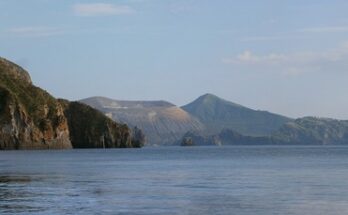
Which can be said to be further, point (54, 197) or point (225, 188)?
point (225, 188)

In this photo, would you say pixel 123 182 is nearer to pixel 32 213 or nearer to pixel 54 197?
pixel 54 197

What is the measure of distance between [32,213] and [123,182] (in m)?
32.6

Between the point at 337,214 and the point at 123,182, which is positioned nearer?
the point at 337,214

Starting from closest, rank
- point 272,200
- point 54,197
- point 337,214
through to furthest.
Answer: point 337,214 < point 272,200 < point 54,197

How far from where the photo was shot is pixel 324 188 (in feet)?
230

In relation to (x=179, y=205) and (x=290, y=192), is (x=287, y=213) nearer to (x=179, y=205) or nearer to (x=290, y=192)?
(x=179, y=205)

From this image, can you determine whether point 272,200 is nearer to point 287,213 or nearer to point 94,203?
point 287,213

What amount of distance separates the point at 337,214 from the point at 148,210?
A: 13136 mm

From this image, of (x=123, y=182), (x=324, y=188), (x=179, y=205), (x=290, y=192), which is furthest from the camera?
(x=123, y=182)

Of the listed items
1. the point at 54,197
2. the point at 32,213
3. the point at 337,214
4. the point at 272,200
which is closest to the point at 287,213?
the point at 337,214

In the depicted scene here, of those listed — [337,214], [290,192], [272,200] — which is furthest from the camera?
[290,192]

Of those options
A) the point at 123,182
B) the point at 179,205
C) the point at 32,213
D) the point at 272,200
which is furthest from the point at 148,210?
the point at 123,182

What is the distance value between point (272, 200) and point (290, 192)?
834 centimetres

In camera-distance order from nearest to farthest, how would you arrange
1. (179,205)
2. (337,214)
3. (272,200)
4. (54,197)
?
(337,214) → (179,205) → (272,200) → (54,197)
